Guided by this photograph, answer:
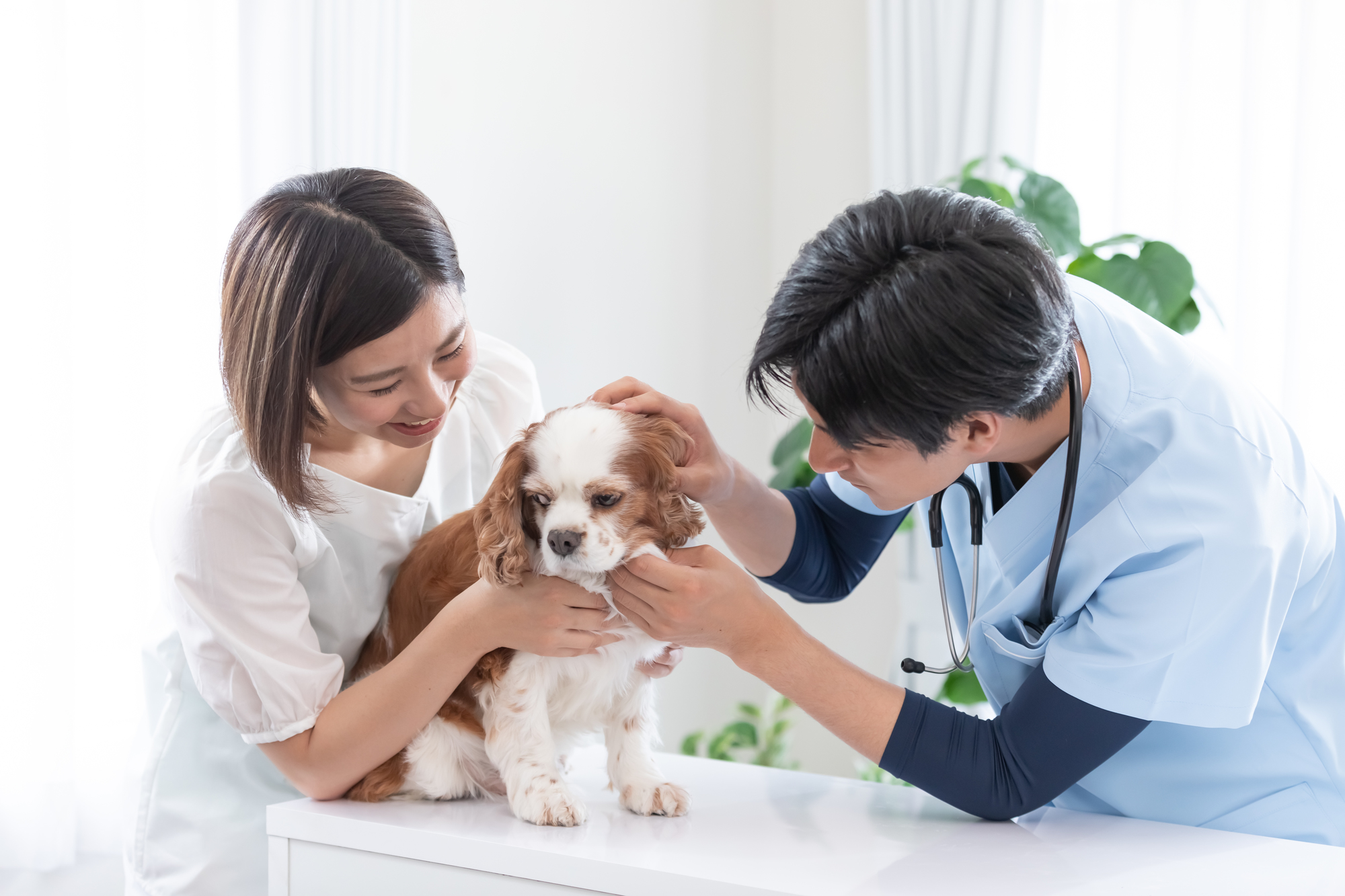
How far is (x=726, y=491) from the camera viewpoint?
5.14 ft

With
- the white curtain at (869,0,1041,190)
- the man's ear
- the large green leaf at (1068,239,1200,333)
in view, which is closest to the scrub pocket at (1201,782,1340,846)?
the man's ear

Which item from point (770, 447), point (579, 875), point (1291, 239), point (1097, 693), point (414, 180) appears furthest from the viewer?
point (770, 447)

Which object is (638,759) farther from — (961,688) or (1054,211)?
(1054,211)

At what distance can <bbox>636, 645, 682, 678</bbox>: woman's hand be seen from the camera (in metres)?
1.35

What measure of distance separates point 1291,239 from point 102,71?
2.99m

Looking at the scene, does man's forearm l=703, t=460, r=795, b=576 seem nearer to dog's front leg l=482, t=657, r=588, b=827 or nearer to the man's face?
the man's face

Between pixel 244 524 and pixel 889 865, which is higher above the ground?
pixel 244 524

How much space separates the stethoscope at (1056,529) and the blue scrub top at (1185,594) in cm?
2

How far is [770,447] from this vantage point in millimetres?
3861

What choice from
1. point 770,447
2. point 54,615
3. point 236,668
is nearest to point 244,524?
point 236,668

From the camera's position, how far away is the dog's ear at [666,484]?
4.35 ft

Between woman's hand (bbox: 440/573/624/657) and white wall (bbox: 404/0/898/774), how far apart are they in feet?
4.73

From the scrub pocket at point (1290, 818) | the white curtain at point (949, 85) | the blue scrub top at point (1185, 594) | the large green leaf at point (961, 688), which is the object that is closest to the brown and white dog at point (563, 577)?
the blue scrub top at point (1185, 594)

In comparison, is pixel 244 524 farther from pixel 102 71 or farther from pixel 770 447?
pixel 770 447
